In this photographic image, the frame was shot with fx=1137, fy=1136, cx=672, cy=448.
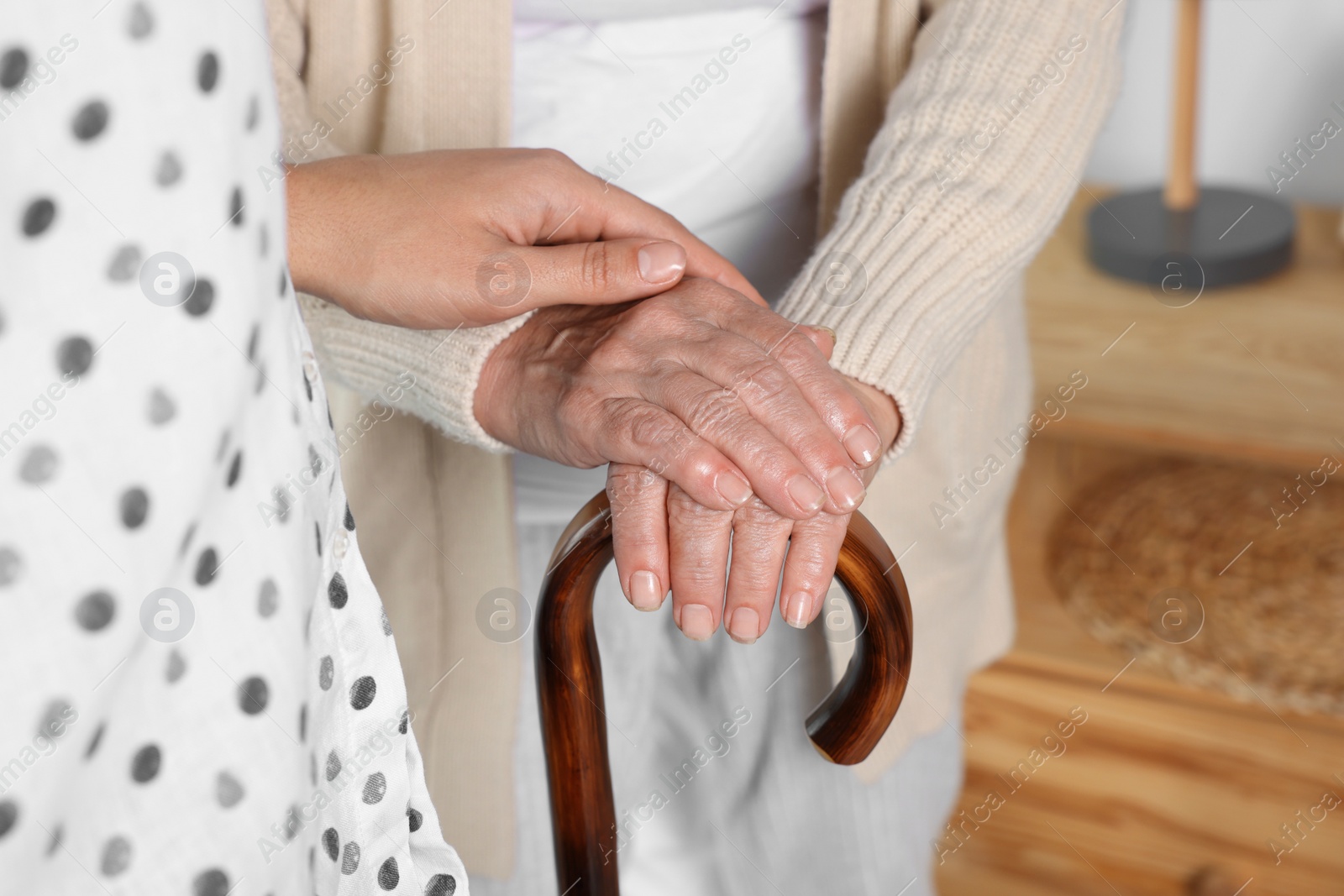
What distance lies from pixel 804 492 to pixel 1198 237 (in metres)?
0.99

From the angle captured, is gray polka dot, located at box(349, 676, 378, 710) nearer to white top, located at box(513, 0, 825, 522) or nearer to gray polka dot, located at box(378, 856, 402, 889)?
gray polka dot, located at box(378, 856, 402, 889)

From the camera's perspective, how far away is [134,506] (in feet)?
0.65

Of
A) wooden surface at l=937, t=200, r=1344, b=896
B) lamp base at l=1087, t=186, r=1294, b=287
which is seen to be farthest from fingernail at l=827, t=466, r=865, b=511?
lamp base at l=1087, t=186, r=1294, b=287

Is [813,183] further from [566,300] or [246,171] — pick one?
[246,171]

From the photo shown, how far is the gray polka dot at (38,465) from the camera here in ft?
0.61

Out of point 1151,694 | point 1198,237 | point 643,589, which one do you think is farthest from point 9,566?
point 1198,237

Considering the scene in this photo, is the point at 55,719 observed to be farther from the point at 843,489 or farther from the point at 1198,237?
the point at 1198,237

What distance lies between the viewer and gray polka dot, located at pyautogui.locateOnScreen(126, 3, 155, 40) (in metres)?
0.19

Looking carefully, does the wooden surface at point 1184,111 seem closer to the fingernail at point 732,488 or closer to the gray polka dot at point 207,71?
the fingernail at point 732,488

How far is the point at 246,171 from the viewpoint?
0.22 metres

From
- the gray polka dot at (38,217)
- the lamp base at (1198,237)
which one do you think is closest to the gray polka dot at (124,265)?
the gray polka dot at (38,217)

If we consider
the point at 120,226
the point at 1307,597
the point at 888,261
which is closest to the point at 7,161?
the point at 120,226

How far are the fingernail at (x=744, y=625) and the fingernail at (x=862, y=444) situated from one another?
2.6 inches

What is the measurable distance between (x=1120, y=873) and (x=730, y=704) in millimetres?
662
